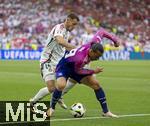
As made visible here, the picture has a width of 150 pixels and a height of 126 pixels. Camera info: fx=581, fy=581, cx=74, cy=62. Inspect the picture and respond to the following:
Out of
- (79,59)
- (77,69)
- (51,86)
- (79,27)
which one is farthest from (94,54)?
(79,27)

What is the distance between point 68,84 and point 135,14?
44957mm

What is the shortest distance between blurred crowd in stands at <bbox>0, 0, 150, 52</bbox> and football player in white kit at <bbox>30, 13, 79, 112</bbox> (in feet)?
109

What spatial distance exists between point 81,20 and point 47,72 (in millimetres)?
39551

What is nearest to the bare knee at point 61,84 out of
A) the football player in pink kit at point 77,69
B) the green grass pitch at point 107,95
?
the football player in pink kit at point 77,69

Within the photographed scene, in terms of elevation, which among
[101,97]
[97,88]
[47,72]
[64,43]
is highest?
[64,43]

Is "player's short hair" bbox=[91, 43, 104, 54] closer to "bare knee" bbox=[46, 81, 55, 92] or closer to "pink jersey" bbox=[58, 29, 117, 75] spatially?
"pink jersey" bbox=[58, 29, 117, 75]

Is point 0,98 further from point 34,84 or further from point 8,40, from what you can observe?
point 8,40

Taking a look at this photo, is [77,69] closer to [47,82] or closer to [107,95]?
[47,82]

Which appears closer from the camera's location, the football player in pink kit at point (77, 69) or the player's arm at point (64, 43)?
the football player in pink kit at point (77, 69)

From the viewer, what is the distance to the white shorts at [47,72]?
1338 centimetres

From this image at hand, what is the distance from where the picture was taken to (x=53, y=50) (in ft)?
44.8

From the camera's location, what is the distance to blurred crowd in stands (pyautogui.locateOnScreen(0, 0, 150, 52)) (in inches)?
1911
